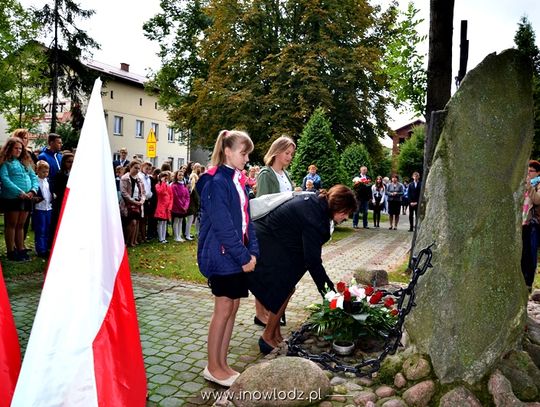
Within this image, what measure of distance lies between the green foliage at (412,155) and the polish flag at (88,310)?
4037cm

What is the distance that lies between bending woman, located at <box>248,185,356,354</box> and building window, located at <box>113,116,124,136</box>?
41600 mm

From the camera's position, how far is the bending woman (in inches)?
156

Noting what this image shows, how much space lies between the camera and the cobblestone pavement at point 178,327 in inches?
148

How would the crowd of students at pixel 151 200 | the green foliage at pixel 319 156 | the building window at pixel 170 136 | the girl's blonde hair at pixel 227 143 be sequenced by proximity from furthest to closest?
1. the building window at pixel 170 136
2. the green foliage at pixel 319 156
3. the crowd of students at pixel 151 200
4. the girl's blonde hair at pixel 227 143

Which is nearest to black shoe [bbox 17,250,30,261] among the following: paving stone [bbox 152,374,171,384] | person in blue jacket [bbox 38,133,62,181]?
person in blue jacket [bbox 38,133,62,181]

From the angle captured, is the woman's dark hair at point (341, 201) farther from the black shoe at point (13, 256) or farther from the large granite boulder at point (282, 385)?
the black shoe at point (13, 256)

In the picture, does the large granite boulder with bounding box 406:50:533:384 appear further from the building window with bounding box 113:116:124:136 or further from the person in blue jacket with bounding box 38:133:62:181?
the building window with bounding box 113:116:124:136

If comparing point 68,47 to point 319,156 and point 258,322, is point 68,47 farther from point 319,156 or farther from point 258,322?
point 258,322

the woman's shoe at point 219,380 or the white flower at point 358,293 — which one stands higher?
the white flower at point 358,293

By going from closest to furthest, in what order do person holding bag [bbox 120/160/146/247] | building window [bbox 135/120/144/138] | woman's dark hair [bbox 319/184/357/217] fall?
woman's dark hair [bbox 319/184/357/217] < person holding bag [bbox 120/160/146/247] < building window [bbox 135/120/144/138]

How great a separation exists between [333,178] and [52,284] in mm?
14074

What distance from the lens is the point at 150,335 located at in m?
4.93

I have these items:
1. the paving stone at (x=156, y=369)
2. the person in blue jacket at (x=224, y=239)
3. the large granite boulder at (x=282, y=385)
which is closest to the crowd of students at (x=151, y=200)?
the paving stone at (x=156, y=369)

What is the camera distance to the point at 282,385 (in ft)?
10.2
